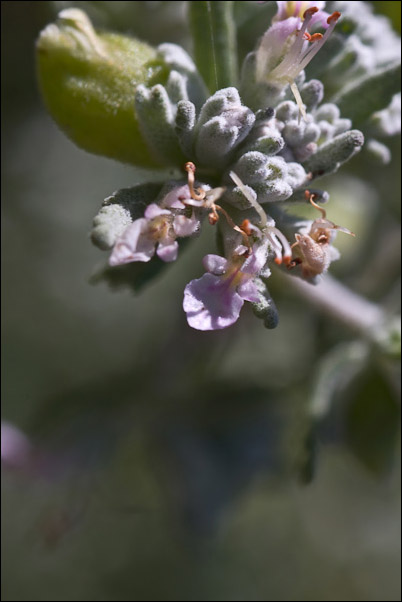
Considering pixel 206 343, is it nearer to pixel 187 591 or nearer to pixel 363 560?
pixel 187 591

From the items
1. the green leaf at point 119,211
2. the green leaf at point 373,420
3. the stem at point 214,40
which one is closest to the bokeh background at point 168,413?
the green leaf at point 373,420

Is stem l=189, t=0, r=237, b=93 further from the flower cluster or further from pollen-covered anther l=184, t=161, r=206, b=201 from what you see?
pollen-covered anther l=184, t=161, r=206, b=201

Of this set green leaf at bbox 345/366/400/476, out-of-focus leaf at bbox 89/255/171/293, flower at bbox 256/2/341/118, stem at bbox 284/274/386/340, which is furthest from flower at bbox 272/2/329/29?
green leaf at bbox 345/366/400/476

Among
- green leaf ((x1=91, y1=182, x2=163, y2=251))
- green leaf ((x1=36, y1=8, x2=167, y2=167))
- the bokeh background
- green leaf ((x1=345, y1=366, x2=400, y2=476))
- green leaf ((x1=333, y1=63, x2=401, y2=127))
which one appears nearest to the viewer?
green leaf ((x1=91, y1=182, x2=163, y2=251))

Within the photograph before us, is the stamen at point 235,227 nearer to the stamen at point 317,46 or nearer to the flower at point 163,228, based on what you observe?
the flower at point 163,228

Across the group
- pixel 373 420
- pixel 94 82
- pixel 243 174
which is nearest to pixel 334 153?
pixel 243 174
